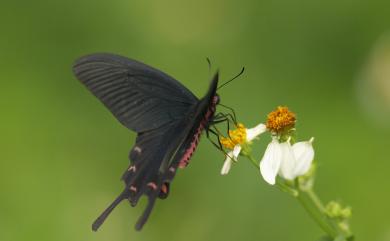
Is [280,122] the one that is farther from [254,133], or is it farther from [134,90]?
[134,90]

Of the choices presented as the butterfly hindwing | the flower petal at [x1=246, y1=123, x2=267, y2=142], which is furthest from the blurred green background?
the butterfly hindwing

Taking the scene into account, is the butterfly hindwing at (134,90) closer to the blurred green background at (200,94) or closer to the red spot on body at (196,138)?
the red spot on body at (196,138)

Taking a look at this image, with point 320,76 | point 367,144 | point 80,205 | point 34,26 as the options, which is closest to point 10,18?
point 34,26

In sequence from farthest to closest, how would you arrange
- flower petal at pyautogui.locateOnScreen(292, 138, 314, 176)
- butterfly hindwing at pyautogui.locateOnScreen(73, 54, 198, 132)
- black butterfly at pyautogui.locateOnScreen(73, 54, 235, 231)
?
butterfly hindwing at pyautogui.locateOnScreen(73, 54, 198, 132) → black butterfly at pyautogui.locateOnScreen(73, 54, 235, 231) → flower petal at pyautogui.locateOnScreen(292, 138, 314, 176)

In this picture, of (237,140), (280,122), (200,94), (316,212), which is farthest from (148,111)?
(200,94)

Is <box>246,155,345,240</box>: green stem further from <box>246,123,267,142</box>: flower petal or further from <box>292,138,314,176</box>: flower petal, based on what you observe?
<box>246,123,267,142</box>: flower petal

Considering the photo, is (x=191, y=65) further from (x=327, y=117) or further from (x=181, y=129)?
(x=181, y=129)
